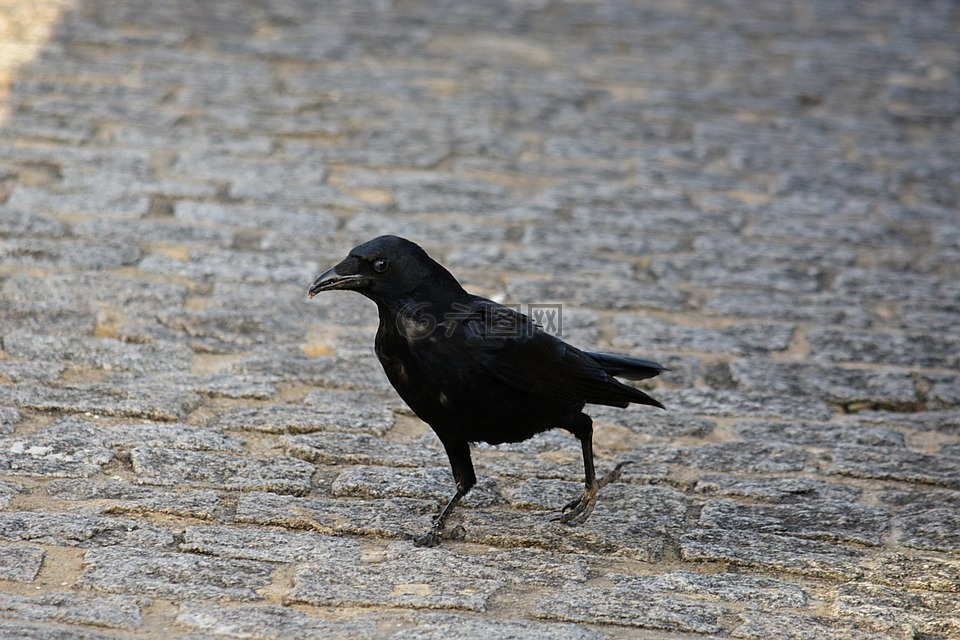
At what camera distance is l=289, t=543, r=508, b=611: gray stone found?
3219mm

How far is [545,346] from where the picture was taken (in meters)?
3.83

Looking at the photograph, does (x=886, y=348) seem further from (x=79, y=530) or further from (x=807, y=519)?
(x=79, y=530)

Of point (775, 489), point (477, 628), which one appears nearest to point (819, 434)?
point (775, 489)

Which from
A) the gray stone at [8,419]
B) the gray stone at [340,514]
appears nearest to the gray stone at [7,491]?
the gray stone at [8,419]

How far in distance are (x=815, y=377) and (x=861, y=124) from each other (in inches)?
146

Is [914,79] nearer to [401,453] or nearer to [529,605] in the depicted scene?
[401,453]

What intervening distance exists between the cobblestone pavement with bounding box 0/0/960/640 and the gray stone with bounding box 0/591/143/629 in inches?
0.5

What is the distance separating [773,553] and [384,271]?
1505mm

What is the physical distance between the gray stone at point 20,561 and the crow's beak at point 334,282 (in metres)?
1.09

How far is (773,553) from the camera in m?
3.69

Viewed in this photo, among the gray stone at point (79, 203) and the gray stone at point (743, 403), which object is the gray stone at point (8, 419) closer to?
the gray stone at point (79, 203)

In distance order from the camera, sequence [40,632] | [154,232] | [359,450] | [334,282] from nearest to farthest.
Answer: [40,632]
[334,282]
[359,450]
[154,232]

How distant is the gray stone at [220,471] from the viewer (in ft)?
12.7

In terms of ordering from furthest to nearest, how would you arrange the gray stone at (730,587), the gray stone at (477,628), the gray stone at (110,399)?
the gray stone at (110,399) → the gray stone at (730,587) → the gray stone at (477,628)
